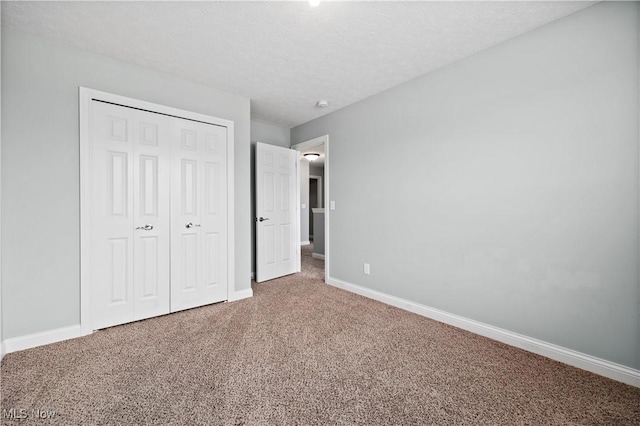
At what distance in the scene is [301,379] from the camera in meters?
1.72

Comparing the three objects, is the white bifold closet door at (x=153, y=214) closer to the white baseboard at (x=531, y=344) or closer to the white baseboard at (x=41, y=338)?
the white baseboard at (x=41, y=338)

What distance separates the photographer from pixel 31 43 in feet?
7.01

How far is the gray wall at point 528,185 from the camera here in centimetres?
175

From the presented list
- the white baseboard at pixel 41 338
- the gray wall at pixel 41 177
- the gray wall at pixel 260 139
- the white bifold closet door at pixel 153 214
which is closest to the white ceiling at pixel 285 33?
the gray wall at pixel 41 177

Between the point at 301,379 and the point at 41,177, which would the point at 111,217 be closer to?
the point at 41,177

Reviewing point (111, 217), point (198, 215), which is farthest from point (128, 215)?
point (198, 215)

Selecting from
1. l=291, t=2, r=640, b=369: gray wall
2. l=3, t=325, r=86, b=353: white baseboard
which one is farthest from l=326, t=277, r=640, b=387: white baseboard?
l=3, t=325, r=86, b=353: white baseboard

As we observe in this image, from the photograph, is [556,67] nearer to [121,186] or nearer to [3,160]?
[121,186]

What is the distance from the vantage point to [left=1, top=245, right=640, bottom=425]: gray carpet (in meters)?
1.43

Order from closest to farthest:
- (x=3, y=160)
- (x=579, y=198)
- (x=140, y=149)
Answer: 1. (x=579, y=198)
2. (x=3, y=160)
3. (x=140, y=149)

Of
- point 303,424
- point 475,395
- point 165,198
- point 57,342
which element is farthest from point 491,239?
point 57,342

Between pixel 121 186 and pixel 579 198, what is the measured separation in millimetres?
3778

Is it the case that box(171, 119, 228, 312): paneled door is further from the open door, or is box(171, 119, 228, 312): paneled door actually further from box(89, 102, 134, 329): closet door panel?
the open door

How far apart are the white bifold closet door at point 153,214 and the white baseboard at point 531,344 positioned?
2239 mm
